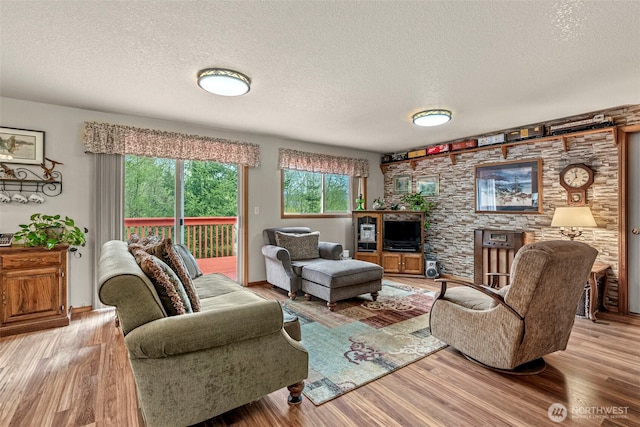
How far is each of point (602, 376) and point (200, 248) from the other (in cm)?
447

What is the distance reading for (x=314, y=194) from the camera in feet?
17.5

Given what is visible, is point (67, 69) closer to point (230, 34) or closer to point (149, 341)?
point (230, 34)

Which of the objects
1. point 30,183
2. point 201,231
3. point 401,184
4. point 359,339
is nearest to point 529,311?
point 359,339

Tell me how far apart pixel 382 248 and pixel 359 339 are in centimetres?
278

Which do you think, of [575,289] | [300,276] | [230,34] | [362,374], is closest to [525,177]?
[575,289]

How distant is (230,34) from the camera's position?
1.94 m

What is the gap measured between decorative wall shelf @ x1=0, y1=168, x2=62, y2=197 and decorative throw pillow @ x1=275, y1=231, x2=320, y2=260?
100 inches

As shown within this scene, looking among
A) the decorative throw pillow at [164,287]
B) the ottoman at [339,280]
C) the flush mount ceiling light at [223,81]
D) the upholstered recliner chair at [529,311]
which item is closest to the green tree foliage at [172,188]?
the ottoman at [339,280]

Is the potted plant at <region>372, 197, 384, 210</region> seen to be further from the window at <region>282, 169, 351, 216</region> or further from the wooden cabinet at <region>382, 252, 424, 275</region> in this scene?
the wooden cabinet at <region>382, 252, 424, 275</region>

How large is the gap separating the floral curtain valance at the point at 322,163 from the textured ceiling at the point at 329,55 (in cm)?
135

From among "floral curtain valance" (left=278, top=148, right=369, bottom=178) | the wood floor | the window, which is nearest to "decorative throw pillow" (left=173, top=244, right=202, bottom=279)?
the wood floor

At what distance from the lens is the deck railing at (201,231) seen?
3.80 metres

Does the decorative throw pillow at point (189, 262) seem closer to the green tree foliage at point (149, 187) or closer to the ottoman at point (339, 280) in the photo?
the green tree foliage at point (149, 187)

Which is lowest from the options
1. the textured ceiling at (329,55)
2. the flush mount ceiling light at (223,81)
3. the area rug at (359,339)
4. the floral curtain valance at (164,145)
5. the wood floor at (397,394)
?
the wood floor at (397,394)
